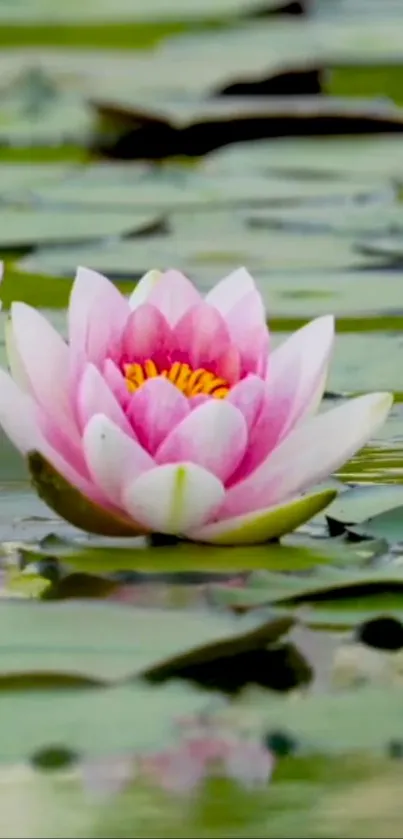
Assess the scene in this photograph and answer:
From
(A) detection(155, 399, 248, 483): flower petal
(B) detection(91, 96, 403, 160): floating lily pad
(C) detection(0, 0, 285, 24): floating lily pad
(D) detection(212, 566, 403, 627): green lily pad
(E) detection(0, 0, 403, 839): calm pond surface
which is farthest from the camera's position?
(C) detection(0, 0, 285, 24): floating lily pad

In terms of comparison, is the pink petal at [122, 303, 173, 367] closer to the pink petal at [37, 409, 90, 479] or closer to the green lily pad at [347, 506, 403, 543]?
the pink petal at [37, 409, 90, 479]

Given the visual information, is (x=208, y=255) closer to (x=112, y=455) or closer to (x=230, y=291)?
(x=230, y=291)

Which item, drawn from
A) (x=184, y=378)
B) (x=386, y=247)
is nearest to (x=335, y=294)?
(x=386, y=247)

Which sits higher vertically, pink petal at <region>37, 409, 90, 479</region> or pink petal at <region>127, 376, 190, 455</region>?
pink petal at <region>127, 376, 190, 455</region>

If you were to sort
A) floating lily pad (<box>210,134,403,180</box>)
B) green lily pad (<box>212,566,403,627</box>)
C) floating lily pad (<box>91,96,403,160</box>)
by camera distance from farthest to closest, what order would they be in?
floating lily pad (<box>91,96,403,160</box>), floating lily pad (<box>210,134,403,180</box>), green lily pad (<box>212,566,403,627</box>)

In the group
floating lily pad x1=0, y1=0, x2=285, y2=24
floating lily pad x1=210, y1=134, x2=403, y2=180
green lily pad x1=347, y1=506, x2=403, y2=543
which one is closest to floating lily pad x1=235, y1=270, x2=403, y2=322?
green lily pad x1=347, y1=506, x2=403, y2=543

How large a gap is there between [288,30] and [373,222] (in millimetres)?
1486

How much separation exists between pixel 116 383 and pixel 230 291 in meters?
0.18

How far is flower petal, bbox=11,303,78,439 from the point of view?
4.85 ft

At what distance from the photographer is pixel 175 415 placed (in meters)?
1.42

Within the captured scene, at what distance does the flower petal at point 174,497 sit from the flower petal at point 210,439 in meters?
0.02

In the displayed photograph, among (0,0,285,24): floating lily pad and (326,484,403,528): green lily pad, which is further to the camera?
(0,0,285,24): floating lily pad

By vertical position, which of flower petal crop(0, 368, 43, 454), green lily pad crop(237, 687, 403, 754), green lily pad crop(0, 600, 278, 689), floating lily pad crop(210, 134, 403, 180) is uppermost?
flower petal crop(0, 368, 43, 454)

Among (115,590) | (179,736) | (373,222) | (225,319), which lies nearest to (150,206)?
(373,222)
